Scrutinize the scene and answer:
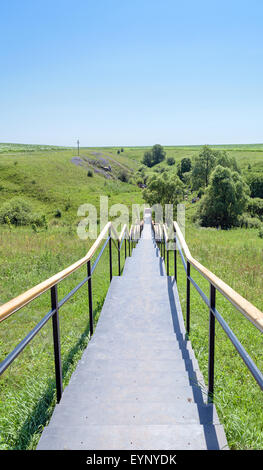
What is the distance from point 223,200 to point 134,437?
36.7 metres

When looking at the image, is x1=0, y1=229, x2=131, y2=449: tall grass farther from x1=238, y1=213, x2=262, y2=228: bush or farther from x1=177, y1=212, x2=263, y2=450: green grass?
x1=238, y1=213, x2=262, y2=228: bush

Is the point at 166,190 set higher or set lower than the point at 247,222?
higher

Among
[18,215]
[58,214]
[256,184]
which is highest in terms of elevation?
[256,184]

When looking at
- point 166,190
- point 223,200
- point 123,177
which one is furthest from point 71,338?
point 123,177

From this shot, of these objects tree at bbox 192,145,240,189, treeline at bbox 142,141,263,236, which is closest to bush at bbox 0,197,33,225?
treeline at bbox 142,141,263,236

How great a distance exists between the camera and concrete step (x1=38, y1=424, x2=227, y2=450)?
6.12 ft

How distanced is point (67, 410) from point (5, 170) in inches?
2144

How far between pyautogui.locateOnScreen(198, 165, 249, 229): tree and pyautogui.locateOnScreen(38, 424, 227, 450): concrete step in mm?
35794

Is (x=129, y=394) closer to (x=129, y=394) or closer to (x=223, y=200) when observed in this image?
(x=129, y=394)

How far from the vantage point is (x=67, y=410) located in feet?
7.54

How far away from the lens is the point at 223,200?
120 feet

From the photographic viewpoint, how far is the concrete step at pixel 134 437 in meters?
1.87

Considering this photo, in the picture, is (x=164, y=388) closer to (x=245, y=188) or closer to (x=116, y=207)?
(x=245, y=188)
